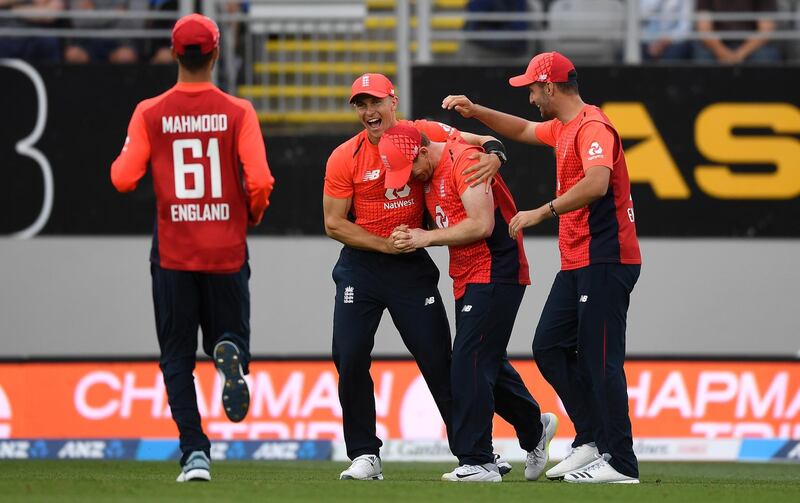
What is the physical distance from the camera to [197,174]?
6.45 meters

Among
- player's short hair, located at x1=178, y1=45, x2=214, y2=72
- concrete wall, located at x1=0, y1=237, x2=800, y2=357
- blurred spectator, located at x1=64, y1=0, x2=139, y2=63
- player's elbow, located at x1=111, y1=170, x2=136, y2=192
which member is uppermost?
player's short hair, located at x1=178, y1=45, x2=214, y2=72

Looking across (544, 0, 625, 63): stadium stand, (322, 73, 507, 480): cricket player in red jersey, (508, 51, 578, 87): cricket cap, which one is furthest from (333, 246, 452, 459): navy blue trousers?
(544, 0, 625, 63): stadium stand

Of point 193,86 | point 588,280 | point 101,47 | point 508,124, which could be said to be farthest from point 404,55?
point 193,86

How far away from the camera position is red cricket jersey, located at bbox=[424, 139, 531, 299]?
7.06 m

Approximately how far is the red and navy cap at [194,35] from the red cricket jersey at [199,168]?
0.18 metres

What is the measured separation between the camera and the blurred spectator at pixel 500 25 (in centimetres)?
1223

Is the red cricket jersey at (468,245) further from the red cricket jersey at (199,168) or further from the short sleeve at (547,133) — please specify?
the red cricket jersey at (199,168)

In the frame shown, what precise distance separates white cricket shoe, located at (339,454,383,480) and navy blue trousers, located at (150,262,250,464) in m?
0.87

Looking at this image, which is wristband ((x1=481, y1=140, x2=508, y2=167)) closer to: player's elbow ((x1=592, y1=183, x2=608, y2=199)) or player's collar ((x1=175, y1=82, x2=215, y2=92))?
player's elbow ((x1=592, y1=183, x2=608, y2=199))

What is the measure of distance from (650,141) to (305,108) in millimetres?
3111

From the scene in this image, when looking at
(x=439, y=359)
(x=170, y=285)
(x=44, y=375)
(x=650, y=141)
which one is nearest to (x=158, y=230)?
(x=170, y=285)

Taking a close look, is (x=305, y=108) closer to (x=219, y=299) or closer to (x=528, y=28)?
(x=528, y=28)

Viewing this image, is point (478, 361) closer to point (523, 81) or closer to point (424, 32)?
point (523, 81)

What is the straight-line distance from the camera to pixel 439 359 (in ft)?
23.4
